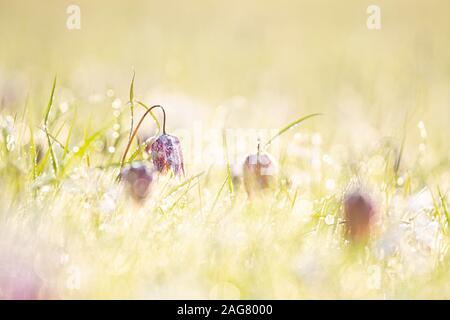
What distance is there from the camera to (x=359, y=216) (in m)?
1.87

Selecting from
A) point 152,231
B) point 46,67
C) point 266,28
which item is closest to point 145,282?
point 152,231

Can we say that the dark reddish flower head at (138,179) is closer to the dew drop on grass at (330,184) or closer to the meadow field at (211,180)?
the meadow field at (211,180)

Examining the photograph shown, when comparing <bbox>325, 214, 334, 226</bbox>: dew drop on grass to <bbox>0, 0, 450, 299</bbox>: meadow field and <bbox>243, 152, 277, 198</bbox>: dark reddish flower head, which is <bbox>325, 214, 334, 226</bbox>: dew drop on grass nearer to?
<bbox>0, 0, 450, 299</bbox>: meadow field

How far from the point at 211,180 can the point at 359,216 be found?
70cm

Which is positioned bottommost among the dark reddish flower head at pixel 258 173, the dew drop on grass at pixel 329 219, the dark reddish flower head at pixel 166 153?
the dew drop on grass at pixel 329 219

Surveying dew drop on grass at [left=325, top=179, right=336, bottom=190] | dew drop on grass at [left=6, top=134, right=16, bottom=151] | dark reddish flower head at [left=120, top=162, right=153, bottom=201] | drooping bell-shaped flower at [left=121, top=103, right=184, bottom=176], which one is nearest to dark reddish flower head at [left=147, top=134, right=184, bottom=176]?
drooping bell-shaped flower at [left=121, top=103, right=184, bottom=176]

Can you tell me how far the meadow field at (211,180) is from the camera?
5.46 feet

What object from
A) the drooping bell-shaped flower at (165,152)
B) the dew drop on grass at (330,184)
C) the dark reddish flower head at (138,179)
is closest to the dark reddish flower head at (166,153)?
the drooping bell-shaped flower at (165,152)

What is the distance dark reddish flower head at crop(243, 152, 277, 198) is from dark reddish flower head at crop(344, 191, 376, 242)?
9.2 inches

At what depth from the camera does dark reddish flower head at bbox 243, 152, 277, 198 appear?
2.05m

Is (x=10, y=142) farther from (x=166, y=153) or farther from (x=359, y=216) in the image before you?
(x=359, y=216)

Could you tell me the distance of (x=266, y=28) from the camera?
565 centimetres

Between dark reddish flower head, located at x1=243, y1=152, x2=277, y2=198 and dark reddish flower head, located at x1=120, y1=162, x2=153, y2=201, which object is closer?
dark reddish flower head, located at x1=120, y1=162, x2=153, y2=201

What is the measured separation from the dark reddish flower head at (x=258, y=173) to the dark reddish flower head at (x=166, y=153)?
173mm
